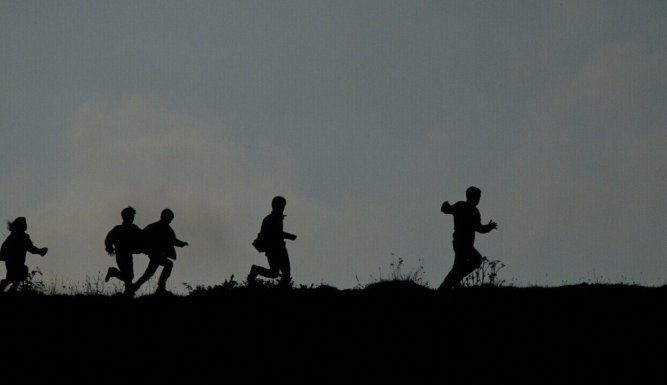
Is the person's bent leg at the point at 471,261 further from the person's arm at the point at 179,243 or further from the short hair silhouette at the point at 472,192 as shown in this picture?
the person's arm at the point at 179,243

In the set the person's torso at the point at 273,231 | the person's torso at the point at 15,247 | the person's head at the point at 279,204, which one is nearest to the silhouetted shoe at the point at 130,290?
the person's torso at the point at 273,231

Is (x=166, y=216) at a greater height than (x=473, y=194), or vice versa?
(x=473, y=194)

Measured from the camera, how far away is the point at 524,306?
1591 cm

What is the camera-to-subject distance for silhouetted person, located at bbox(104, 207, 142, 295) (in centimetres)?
1811

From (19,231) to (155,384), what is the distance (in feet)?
31.2

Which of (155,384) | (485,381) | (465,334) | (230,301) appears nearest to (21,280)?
(230,301)

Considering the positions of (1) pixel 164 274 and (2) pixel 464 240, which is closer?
(2) pixel 464 240

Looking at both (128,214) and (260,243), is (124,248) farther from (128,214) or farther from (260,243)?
(260,243)

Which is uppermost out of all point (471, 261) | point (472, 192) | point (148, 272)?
point (472, 192)

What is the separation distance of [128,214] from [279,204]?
10.4 ft

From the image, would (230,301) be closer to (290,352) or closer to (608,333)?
(290,352)

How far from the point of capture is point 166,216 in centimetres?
1861

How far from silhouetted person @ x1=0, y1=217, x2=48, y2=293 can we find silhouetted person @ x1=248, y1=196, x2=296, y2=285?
516cm

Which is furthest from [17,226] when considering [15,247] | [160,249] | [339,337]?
[339,337]
